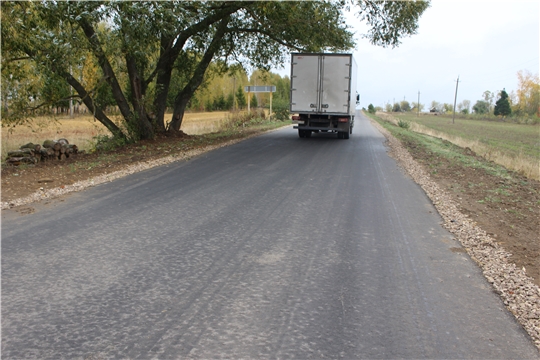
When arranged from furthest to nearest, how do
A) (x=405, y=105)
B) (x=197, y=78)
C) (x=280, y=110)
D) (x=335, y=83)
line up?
(x=405, y=105) → (x=280, y=110) → (x=197, y=78) → (x=335, y=83)

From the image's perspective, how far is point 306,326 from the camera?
3457mm

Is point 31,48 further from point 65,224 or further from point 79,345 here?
point 79,345

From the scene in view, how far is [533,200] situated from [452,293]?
17.9ft

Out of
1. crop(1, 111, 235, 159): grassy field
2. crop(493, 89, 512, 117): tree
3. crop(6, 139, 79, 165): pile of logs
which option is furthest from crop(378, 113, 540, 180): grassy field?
crop(493, 89, 512, 117): tree

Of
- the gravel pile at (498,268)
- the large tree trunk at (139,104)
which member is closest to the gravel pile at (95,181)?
the large tree trunk at (139,104)

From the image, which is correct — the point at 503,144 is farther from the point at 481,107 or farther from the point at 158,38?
the point at 481,107

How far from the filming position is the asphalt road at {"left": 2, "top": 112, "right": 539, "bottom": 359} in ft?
10.6

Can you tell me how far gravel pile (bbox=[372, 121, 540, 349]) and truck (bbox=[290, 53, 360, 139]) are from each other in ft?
35.3

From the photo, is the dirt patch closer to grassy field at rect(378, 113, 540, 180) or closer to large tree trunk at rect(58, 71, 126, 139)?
large tree trunk at rect(58, 71, 126, 139)

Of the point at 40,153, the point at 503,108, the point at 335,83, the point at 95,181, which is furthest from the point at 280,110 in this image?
the point at 503,108

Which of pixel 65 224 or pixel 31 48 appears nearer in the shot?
pixel 65 224

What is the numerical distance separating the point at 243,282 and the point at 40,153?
11.1 m

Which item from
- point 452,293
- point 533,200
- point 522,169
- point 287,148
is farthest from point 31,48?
point 522,169

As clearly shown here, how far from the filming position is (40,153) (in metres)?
13.0
